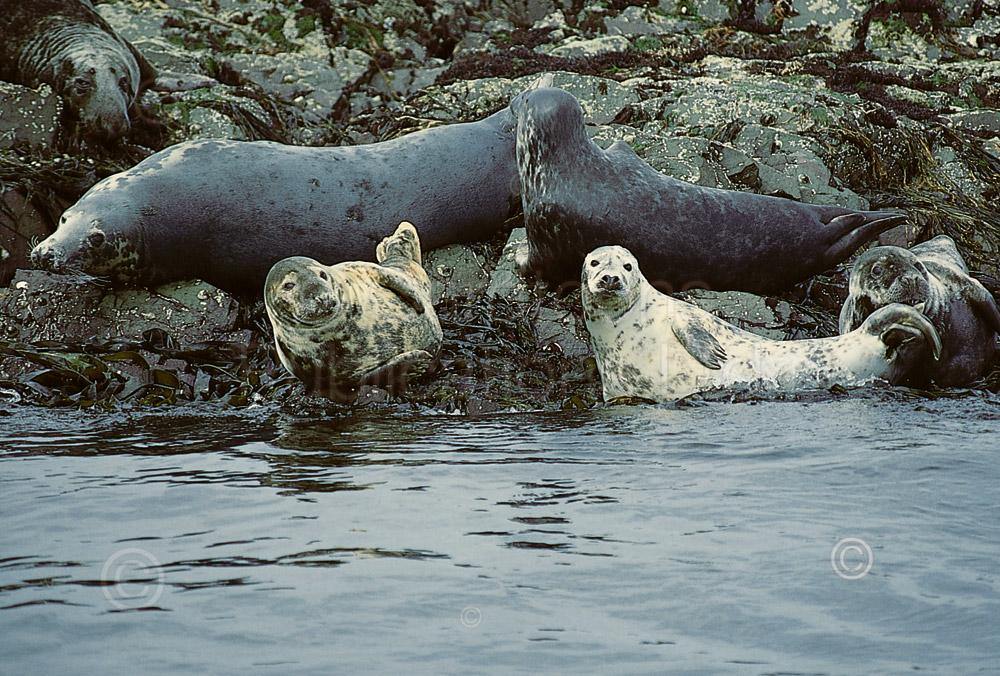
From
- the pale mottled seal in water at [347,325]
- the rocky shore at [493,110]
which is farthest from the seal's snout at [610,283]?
the pale mottled seal in water at [347,325]

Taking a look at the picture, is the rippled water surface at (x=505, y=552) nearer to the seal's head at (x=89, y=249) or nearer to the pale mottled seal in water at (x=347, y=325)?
the pale mottled seal in water at (x=347, y=325)

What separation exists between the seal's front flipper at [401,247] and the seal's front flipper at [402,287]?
17.3 inches

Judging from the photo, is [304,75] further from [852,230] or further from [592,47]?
[852,230]

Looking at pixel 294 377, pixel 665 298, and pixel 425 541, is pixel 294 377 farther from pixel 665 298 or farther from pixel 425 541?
pixel 425 541

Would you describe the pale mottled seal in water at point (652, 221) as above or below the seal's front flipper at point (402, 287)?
above

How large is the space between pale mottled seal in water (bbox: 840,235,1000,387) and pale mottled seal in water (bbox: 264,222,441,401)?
2.30 metres

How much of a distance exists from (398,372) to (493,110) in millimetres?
4127

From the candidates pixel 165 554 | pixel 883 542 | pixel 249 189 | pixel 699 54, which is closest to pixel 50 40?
pixel 249 189

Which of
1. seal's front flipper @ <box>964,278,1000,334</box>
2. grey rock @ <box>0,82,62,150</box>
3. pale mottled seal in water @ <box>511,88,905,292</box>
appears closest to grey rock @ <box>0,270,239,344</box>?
grey rock @ <box>0,82,62,150</box>

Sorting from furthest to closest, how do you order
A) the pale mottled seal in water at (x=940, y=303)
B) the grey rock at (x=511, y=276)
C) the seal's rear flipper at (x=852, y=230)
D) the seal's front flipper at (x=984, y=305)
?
the seal's rear flipper at (x=852, y=230) → the grey rock at (x=511, y=276) → the seal's front flipper at (x=984, y=305) → the pale mottled seal in water at (x=940, y=303)

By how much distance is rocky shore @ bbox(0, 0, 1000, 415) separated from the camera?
6613mm

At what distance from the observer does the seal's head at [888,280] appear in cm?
659

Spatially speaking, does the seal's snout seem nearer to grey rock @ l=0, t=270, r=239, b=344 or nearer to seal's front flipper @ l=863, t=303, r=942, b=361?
seal's front flipper @ l=863, t=303, r=942, b=361

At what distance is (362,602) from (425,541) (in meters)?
0.53
